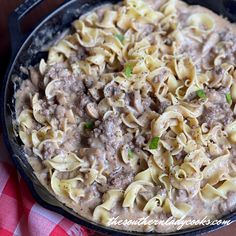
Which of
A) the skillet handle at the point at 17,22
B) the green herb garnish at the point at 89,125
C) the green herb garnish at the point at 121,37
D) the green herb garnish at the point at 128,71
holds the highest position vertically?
the skillet handle at the point at 17,22

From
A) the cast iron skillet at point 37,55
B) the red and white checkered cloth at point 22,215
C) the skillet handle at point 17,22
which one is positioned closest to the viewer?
the cast iron skillet at point 37,55

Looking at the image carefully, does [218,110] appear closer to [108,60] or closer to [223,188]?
[223,188]

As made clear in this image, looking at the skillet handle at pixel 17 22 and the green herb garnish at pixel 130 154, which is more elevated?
the skillet handle at pixel 17 22

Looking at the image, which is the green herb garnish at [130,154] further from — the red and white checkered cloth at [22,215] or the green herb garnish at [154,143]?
the red and white checkered cloth at [22,215]

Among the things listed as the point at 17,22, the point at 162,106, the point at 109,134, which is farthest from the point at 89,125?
the point at 17,22

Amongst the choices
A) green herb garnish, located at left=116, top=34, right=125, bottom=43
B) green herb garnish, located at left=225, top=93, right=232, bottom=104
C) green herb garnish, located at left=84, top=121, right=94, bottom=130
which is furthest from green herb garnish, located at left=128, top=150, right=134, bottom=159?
green herb garnish, located at left=116, top=34, right=125, bottom=43

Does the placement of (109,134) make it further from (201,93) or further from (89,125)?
(201,93)

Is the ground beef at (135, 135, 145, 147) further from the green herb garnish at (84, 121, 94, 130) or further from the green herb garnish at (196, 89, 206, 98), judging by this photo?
the green herb garnish at (196, 89, 206, 98)

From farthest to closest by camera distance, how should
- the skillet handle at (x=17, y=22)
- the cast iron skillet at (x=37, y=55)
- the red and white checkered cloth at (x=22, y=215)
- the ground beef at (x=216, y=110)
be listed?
the skillet handle at (x=17, y=22), the ground beef at (x=216, y=110), the red and white checkered cloth at (x=22, y=215), the cast iron skillet at (x=37, y=55)

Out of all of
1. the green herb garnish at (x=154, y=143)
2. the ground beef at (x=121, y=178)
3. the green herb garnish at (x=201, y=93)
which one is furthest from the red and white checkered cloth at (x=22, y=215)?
the green herb garnish at (x=201, y=93)
